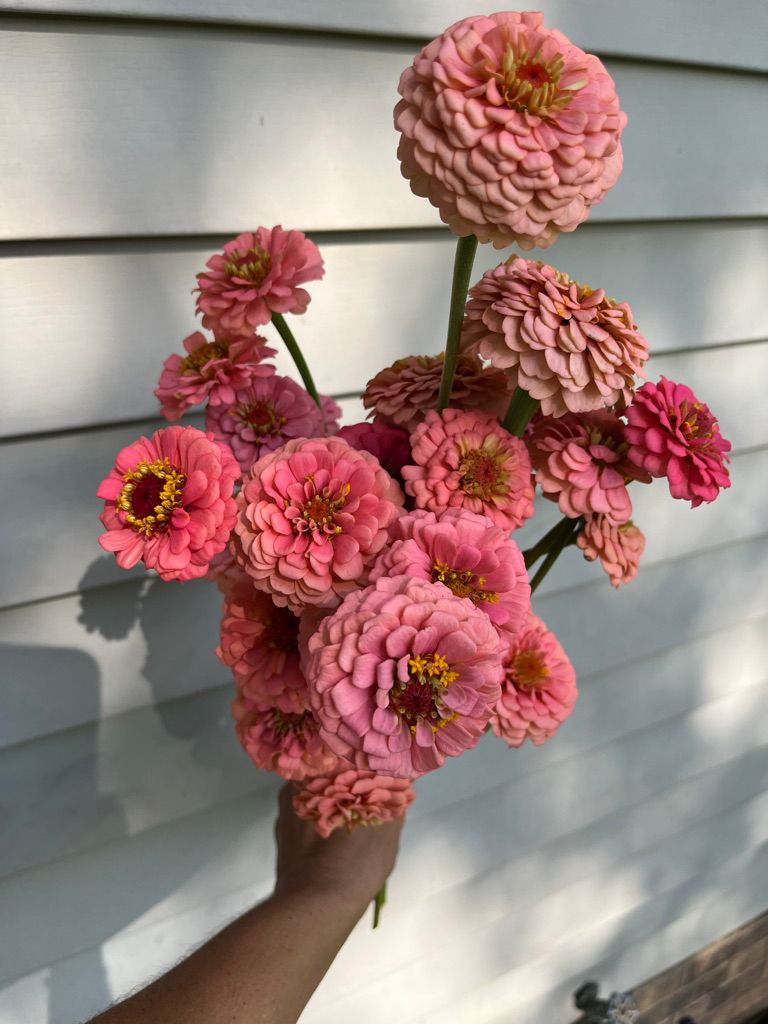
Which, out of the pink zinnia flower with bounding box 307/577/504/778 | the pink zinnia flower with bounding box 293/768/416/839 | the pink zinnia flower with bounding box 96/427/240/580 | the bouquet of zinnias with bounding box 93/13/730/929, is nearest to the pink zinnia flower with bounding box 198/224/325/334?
the bouquet of zinnias with bounding box 93/13/730/929

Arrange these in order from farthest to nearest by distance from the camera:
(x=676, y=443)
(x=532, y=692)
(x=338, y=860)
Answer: (x=338, y=860) < (x=532, y=692) < (x=676, y=443)

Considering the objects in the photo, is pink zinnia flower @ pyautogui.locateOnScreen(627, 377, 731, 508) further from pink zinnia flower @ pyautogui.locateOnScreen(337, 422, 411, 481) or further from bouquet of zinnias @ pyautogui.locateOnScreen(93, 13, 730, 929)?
pink zinnia flower @ pyautogui.locateOnScreen(337, 422, 411, 481)

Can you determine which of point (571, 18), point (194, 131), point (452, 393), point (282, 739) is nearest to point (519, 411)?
point (452, 393)

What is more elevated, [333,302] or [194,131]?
[194,131]

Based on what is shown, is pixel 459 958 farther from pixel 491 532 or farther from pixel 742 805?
pixel 491 532

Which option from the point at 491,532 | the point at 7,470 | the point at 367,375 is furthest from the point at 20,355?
A: the point at 491,532

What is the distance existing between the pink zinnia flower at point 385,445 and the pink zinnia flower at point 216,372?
0.26 feet

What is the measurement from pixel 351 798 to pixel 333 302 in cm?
48

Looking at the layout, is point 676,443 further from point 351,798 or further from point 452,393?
point 351,798

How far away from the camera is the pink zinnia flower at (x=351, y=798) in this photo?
2.06 ft

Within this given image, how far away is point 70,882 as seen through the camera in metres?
0.92

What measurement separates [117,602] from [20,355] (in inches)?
10.6

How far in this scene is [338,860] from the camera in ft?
2.39

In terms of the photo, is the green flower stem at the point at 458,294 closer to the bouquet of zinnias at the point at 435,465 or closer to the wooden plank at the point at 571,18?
the bouquet of zinnias at the point at 435,465
